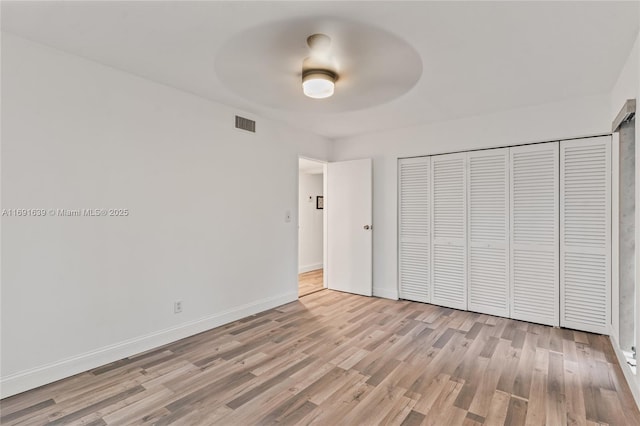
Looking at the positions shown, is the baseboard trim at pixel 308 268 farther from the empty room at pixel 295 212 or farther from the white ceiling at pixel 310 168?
the empty room at pixel 295 212

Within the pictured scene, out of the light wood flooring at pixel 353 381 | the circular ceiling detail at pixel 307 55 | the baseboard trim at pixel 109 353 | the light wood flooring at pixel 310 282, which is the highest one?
the circular ceiling detail at pixel 307 55

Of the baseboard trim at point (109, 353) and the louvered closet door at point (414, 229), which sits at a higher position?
the louvered closet door at point (414, 229)

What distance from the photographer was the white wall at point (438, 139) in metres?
3.28

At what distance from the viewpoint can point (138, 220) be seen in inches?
112

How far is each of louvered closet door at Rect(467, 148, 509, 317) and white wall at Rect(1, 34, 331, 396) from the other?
2.64 m

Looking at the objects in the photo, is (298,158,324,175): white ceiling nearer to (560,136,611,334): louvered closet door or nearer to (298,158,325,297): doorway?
(298,158,325,297): doorway

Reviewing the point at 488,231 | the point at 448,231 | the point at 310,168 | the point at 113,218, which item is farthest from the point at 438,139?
the point at 113,218

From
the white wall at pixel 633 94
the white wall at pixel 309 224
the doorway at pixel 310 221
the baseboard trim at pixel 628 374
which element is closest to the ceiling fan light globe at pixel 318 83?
the white wall at pixel 633 94

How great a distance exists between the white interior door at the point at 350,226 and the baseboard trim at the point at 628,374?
265 centimetres

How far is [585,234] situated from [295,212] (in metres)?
3.30

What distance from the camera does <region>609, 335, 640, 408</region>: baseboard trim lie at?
210 cm

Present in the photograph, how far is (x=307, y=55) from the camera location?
243 centimetres

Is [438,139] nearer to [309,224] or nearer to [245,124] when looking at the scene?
[245,124]

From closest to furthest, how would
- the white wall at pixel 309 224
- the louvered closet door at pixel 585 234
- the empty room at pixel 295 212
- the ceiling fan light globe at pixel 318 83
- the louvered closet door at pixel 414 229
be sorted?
the empty room at pixel 295 212 < the ceiling fan light globe at pixel 318 83 < the louvered closet door at pixel 585 234 < the louvered closet door at pixel 414 229 < the white wall at pixel 309 224
